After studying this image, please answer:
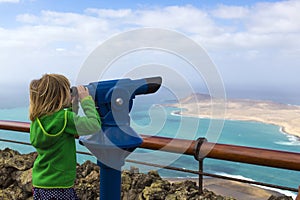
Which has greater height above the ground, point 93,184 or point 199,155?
point 199,155

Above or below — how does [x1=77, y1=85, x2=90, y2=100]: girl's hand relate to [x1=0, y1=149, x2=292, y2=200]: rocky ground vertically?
above

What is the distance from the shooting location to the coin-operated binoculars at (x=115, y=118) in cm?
112

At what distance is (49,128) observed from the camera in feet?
4.79

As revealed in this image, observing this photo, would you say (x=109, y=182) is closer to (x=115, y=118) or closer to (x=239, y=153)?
(x=115, y=118)

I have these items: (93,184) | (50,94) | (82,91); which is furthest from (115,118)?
(93,184)

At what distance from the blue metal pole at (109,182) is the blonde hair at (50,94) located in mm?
334

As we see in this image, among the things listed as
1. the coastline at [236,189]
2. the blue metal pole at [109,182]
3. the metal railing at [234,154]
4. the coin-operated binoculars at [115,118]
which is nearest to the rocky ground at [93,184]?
the coastline at [236,189]

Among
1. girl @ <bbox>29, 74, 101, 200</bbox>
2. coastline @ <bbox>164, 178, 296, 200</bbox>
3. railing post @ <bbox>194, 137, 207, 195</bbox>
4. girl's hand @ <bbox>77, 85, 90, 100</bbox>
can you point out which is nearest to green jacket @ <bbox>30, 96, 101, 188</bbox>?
girl @ <bbox>29, 74, 101, 200</bbox>

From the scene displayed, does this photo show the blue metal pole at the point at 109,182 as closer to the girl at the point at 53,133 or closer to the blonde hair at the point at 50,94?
the girl at the point at 53,133

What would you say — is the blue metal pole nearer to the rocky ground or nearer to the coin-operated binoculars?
the coin-operated binoculars

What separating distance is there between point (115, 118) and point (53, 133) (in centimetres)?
41

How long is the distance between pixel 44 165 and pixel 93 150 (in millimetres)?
443

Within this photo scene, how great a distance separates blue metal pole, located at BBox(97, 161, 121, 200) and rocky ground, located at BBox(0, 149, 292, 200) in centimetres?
40

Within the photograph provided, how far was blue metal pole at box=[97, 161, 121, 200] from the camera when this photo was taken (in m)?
1.23
